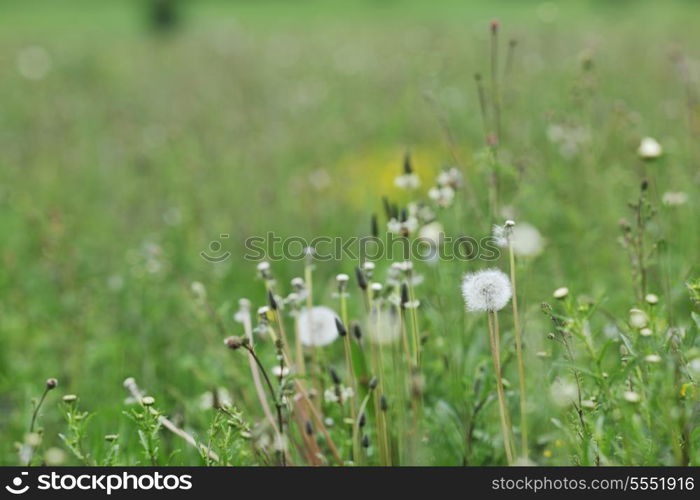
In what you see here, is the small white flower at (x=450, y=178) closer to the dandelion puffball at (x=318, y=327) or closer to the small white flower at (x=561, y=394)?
the dandelion puffball at (x=318, y=327)

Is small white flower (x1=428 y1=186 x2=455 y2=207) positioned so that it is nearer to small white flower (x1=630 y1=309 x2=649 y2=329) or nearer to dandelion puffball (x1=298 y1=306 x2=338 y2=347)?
dandelion puffball (x1=298 y1=306 x2=338 y2=347)

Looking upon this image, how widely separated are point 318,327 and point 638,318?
2.46ft

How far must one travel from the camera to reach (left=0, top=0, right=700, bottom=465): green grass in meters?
1.83

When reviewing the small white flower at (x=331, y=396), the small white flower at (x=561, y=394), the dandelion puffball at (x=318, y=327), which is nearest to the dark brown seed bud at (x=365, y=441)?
the small white flower at (x=331, y=396)

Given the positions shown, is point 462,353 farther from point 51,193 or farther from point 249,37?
point 249,37

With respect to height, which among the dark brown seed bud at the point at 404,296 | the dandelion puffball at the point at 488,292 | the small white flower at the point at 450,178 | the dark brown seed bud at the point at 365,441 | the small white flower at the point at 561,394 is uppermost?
the small white flower at the point at 450,178

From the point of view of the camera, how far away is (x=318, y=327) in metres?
1.77

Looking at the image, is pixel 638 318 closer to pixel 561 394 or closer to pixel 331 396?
pixel 561 394

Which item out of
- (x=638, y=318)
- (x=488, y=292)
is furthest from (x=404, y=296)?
(x=638, y=318)

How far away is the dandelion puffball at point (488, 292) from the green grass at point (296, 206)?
14 cm

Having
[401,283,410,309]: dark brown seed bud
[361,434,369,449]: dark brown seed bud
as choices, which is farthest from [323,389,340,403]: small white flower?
[401,283,410,309]: dark brown seed bud

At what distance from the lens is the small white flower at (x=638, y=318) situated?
1276mm

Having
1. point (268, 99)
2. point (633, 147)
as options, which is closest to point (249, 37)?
point (268, 99)

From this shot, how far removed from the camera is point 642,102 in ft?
14.7
